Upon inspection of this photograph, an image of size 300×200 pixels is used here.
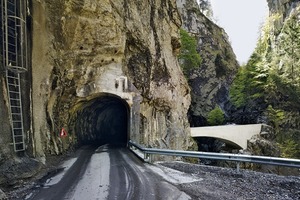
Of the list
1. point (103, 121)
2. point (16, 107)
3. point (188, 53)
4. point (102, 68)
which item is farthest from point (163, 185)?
point (188, 53)

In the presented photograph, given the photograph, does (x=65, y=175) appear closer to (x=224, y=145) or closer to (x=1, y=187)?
(x=1, y=187)

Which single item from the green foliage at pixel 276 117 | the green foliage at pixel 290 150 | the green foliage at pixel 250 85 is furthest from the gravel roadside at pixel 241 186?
the green foliage at pixel 250 85

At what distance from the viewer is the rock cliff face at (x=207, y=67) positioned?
40.3 meters

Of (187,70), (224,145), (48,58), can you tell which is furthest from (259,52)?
(48,58)

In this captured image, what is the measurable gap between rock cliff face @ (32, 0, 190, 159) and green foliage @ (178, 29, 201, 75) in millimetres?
14652

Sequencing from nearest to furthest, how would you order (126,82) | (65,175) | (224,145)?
(65,175), (126,82), (224,145)

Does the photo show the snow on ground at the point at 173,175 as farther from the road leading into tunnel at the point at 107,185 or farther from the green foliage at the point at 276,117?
the green foliage at the point at 276,117

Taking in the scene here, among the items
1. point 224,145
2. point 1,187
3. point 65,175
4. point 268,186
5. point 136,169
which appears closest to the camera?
point 268,186

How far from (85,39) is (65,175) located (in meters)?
8.25

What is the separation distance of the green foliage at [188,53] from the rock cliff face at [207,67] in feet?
7.81

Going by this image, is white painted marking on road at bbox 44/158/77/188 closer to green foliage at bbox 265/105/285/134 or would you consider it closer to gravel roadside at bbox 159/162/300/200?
gravel roadside at bbox 159/162/300/200

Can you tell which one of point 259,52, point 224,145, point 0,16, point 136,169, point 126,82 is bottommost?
point 224,145

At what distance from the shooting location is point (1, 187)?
260 inches

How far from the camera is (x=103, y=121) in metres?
24.4
